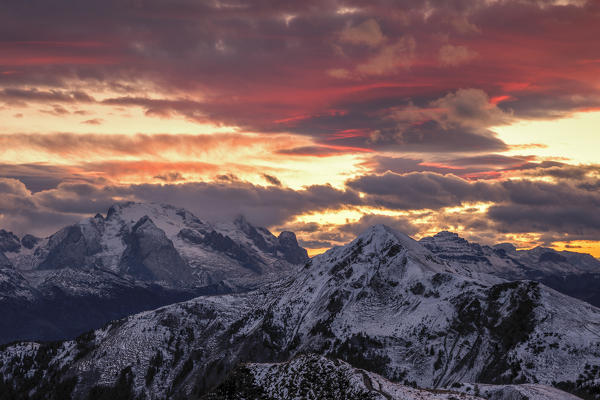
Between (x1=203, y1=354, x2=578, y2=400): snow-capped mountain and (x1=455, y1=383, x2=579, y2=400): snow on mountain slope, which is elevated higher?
(x1=203, y1=354, x2=578, y2=400): snow-capped mountain

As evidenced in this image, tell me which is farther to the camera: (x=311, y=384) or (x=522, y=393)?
(x=522, y=393)

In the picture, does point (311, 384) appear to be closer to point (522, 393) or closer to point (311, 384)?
point (311, 384)

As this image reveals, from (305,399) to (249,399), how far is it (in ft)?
23.8

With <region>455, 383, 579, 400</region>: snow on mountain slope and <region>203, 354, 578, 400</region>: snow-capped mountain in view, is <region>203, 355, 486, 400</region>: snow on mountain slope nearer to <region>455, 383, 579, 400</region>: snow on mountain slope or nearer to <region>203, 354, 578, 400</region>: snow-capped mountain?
<region>203, 354, 578, 400</region>: snow-capped mountain

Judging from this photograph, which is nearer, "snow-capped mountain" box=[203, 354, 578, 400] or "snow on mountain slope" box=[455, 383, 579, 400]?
"snow-capped mountain" box=[203, 354, 578, 400]

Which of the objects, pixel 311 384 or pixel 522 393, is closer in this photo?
pixel 311 384

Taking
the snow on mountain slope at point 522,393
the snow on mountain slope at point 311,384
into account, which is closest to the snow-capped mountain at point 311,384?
the snow on mountain slope at point 311,384

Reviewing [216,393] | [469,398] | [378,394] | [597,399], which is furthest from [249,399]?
[597,399]

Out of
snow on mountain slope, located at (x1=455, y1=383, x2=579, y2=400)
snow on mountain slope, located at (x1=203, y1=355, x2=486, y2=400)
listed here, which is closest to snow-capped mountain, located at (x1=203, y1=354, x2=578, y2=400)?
snow on mountain slope, located at (x1=203, y1=355, x2=486, y2=400)

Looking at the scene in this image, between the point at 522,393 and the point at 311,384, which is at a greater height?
the point at 311,384

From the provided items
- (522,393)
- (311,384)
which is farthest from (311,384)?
(522,393)

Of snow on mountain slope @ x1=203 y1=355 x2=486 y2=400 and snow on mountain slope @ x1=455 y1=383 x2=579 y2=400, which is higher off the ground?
snow on mountain slope @ x1=203 y1=355 x2=486 y2=400

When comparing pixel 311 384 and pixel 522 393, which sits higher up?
pixel 311 384

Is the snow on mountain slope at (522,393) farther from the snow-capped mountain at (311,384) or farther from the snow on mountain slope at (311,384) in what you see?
the snow on mountain slope at (311,384)
